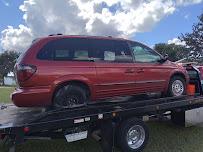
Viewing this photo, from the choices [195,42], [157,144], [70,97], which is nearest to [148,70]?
[157,144]

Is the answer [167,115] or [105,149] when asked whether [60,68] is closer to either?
[105,149]

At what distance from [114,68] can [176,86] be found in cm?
208

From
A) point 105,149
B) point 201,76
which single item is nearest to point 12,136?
point 105,149

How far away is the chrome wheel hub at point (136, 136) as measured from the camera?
7.10m

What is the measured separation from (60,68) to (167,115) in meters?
3.25

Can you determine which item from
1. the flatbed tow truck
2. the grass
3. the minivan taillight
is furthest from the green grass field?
the grass

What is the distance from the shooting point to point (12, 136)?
587cm

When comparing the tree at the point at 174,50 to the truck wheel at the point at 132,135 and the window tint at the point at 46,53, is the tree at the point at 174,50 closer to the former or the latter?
the truck wheel at the point at 132,135

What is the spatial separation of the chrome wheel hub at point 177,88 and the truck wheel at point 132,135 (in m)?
1.78

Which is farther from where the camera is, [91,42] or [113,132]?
[91,42]

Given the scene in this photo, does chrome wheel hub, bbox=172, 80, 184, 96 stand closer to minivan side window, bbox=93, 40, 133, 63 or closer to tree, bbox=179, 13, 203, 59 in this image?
minivan side window, bbox=93, 40, 133, 63

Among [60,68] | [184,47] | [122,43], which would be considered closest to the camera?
[60,68]

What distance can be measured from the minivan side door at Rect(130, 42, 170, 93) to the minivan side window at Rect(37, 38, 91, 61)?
4.14 feet

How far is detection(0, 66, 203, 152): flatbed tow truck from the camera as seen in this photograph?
237 inches
